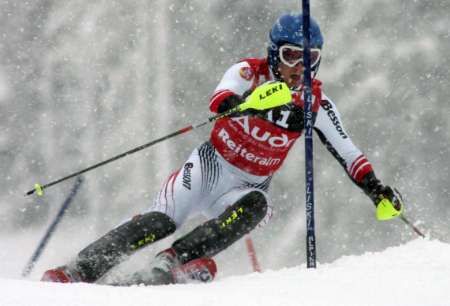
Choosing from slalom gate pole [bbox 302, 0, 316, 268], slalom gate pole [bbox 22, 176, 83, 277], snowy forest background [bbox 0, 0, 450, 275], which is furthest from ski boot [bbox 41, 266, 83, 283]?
snowy forest background [bbox 0, 0, 450, 275]

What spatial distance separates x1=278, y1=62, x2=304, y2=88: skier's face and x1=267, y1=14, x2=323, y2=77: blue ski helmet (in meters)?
0.03

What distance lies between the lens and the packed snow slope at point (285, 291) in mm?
2098

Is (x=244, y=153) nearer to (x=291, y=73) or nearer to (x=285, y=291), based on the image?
(x=291, y=73)

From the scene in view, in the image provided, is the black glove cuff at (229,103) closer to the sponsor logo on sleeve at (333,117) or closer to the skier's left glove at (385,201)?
the sponsor logo on sleeve at (333,117)

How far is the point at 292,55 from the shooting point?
3561 mm

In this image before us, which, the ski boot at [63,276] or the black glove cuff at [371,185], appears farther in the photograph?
the black glove cuff at [371,185]

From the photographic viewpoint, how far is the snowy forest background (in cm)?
671

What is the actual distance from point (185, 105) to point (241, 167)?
383cm

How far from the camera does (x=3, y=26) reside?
776cm

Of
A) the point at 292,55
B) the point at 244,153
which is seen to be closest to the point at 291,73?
the point at 292,55

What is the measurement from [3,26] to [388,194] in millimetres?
5682

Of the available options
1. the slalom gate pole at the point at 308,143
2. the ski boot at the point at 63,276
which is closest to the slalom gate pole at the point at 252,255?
the slalom gate pole at the point at 308,143

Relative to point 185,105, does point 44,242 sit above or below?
above

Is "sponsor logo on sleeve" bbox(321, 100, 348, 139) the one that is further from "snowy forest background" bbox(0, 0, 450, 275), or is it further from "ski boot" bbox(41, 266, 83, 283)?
"snowy forest background" bbox(0, 0, 450, 275)
